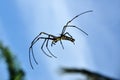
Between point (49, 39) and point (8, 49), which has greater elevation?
point (8, 49)

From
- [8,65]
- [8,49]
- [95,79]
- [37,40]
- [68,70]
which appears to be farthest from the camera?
[8,65]

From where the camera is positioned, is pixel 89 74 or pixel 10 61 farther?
pixel 10 61

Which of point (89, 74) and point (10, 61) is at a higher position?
point (10, 61)

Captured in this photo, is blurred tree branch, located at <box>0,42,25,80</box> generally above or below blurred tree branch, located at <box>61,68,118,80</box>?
above

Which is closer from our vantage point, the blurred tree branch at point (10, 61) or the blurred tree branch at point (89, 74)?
the blurred tree branch at point (89, 74)

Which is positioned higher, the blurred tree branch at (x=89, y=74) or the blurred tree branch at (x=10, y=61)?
the blurred tree branch at (x=10, y=61)

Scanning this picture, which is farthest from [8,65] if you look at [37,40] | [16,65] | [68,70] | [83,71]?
[37,40]

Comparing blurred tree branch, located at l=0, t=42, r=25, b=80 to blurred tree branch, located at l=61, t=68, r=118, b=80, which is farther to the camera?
blurred tree branch, located at l=0, t=42, r=25, b=80

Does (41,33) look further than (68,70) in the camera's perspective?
No

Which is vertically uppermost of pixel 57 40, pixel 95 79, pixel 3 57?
pixel 3 57

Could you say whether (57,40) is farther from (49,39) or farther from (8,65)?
(8,65)

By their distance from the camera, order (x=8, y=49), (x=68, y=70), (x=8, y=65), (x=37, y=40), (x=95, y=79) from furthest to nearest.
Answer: (x=8, y=65) → (x=8, y=49) → (x=68, y=70) → (x=95, y=79) → (x=37, y=40)
